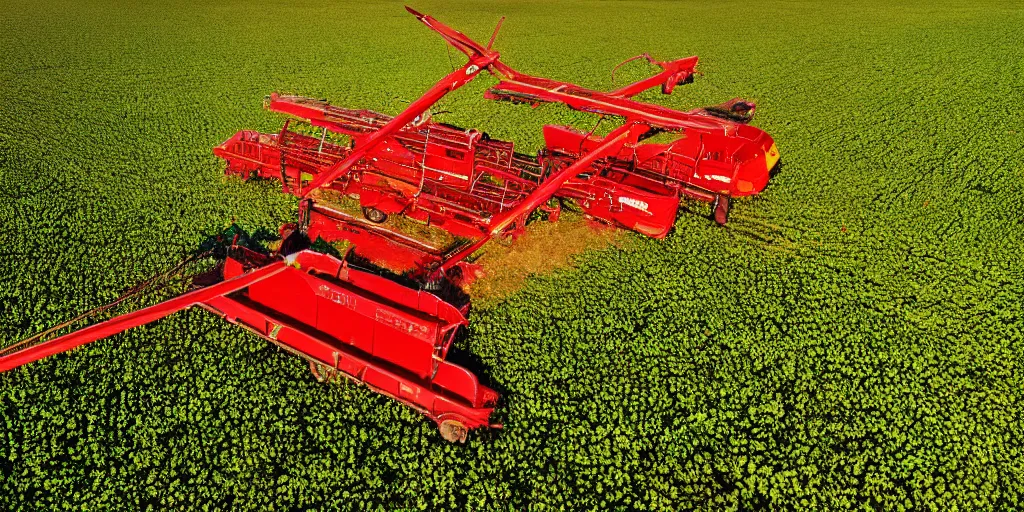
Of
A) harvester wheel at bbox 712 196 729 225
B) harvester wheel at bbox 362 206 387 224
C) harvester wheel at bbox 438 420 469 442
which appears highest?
harvester wheel at bbox 712 196 729 225

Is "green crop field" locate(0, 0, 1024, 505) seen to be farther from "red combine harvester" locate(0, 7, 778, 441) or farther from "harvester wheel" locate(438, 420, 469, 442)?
"red combine harvester" locate(0, 7, 778, 441)

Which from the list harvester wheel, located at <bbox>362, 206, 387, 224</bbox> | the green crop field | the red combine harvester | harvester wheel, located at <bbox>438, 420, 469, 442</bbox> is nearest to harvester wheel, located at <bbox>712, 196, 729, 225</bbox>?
the red combine harvester

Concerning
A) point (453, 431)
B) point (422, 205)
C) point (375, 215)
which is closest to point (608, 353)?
point (453, 431)

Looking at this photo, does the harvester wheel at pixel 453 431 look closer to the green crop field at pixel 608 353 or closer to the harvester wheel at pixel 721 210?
the green crop field at pixel 608 353

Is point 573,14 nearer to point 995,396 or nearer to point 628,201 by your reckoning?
point 628,201

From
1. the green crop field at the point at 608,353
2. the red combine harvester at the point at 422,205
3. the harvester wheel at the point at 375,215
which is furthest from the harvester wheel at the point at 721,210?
the harvester wheel at the point at 375,215

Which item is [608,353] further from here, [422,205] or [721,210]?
[721,210]
